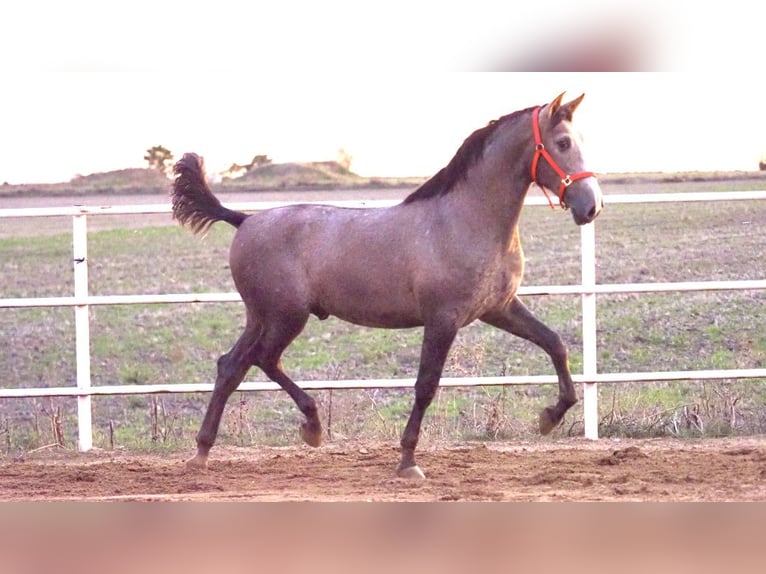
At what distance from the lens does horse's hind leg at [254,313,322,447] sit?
17.3ft

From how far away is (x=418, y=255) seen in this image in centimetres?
493

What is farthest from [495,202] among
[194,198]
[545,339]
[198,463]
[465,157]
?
[198,463]

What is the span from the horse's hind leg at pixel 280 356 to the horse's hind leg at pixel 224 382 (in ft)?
0.32

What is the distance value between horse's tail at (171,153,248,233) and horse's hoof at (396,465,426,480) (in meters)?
1.71

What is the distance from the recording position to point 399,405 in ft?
30.5

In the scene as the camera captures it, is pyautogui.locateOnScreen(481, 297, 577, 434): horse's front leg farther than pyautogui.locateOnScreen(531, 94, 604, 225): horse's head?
Yes

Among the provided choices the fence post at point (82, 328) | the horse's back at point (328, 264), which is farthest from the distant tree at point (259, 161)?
the horse's back at point (328, 264)

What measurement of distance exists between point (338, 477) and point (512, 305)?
4.26ft

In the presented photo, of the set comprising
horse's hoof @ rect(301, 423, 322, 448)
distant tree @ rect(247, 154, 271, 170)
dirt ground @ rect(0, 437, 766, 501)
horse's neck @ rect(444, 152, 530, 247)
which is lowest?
dirt ground @ rect(0, 437, 766, 501)

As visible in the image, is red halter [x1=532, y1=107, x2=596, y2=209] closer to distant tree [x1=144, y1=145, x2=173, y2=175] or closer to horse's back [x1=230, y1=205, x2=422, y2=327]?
horse's back [x1=230, y1=205, x2=422, y2=327]

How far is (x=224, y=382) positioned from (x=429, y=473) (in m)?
1.26

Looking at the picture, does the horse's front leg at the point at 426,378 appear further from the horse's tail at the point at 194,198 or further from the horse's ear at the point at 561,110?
the horse's tail at the point at 194,198

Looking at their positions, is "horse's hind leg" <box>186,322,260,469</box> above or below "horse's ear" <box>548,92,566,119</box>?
below

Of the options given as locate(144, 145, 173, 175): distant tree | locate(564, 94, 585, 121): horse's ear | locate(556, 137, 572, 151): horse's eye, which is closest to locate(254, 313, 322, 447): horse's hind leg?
locate(556, 137, 572, 151): horse's eye
